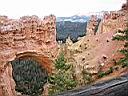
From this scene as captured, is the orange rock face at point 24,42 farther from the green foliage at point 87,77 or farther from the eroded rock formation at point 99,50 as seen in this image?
the green foliage at point 87,77

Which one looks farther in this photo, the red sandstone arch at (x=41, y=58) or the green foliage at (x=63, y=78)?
the red sandstone arch at (x=41, y=58)

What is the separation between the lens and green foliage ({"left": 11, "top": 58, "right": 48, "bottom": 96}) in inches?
903

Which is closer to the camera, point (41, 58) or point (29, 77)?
point (41, 58)

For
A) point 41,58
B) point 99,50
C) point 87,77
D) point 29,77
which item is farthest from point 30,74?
point 87,77

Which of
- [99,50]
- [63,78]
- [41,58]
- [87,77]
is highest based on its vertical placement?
[99,50]

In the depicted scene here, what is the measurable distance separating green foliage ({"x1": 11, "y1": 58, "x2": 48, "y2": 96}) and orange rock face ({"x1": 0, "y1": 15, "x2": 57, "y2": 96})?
8.28 ft

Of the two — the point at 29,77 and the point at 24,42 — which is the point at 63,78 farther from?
the point at 29,77

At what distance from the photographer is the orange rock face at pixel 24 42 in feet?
58.9

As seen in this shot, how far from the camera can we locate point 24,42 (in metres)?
19.4

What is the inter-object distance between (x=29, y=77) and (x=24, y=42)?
6.04m

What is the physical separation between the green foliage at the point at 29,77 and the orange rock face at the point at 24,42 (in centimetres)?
252

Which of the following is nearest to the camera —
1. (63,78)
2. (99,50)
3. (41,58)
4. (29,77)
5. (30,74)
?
(63,78)

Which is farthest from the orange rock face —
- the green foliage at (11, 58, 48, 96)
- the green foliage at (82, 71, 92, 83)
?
the green foliage at (82, 71, 92, 83)

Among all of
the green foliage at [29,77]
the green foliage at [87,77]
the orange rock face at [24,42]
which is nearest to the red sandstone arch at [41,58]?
the orange rock face at [24,42]
